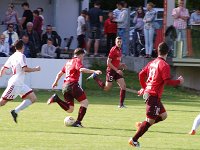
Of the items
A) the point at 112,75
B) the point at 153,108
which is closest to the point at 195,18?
the point at 112,75

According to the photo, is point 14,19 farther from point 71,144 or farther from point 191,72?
point 71,144

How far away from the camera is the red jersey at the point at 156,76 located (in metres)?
13.2

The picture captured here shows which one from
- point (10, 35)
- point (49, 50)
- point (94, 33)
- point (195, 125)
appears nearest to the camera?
point (195, 125)

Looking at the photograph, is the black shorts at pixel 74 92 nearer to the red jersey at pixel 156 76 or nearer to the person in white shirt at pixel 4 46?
the red jersey at pixel 156 76

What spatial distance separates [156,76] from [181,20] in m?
15.0

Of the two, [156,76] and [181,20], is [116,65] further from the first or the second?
[156,76]

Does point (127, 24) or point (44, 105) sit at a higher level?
point (127, 24)

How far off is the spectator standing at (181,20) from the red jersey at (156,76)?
14445 mm

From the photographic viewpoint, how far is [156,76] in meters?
13.4

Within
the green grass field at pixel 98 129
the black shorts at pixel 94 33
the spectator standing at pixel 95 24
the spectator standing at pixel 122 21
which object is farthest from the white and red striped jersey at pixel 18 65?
the black shorts at pixel 94 33

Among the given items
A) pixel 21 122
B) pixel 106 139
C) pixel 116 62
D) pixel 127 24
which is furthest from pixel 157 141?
pixel 127 24

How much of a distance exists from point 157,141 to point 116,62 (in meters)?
7.95

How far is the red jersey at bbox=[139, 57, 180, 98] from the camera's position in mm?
13227

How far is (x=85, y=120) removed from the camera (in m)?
18.0
